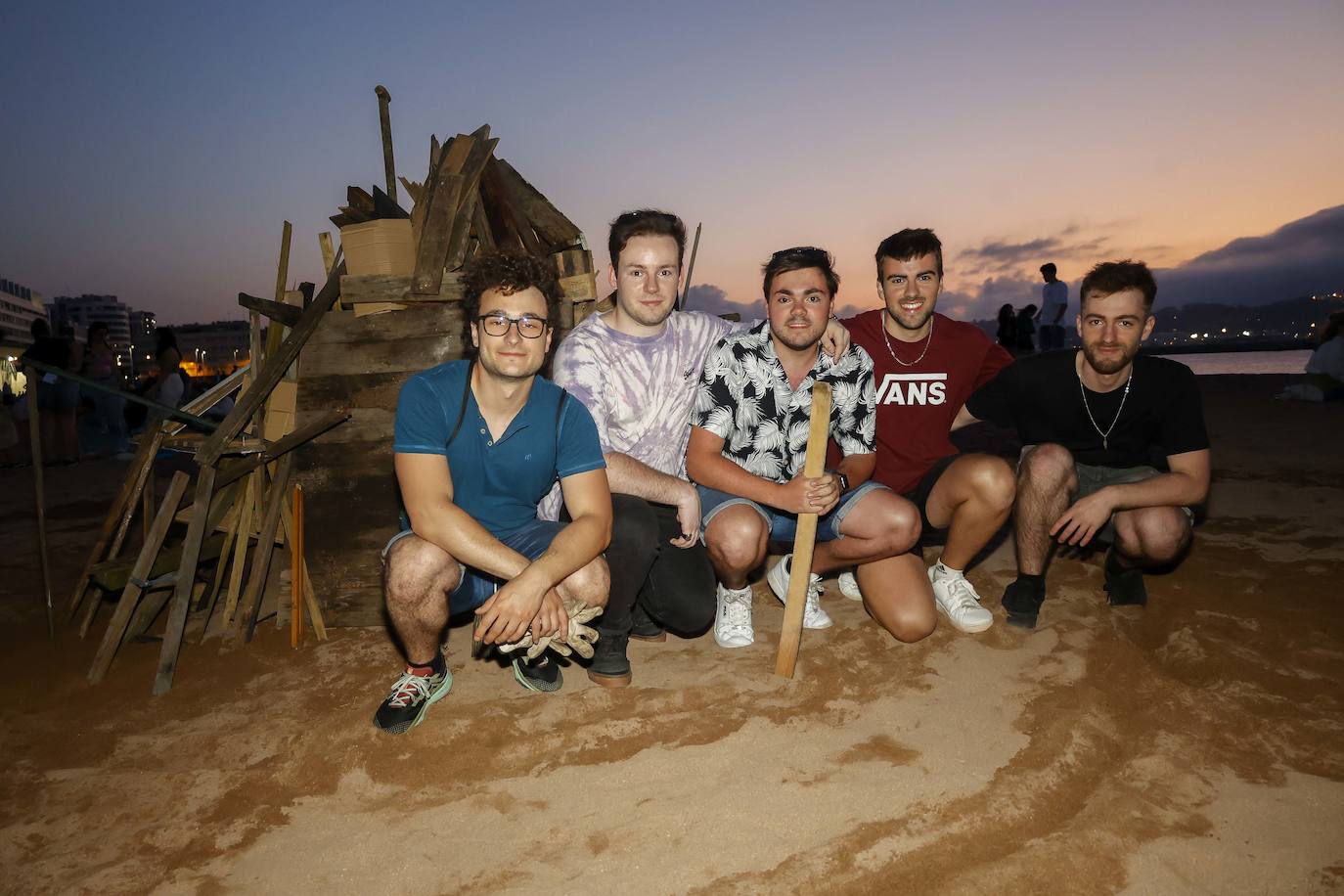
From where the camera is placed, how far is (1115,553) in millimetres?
3717

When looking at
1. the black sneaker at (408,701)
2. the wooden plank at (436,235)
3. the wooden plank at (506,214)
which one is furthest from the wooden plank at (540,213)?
the black sneaker at (408,701)

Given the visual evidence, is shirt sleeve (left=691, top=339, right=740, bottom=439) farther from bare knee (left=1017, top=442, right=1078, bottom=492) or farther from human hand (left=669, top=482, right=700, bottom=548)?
bare knee (left=1017, top=442, right=1078, bottom=492)

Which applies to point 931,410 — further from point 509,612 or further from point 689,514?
point 509,612

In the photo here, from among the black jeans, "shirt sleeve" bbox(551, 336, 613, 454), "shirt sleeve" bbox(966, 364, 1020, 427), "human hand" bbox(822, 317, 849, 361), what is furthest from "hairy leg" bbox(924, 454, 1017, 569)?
"shirt sleeve" bbox(551, 336, 613, 454)

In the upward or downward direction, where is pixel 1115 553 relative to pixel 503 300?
downward

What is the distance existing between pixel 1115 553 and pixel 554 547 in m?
2.91

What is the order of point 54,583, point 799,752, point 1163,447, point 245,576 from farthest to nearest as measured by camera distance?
point 54,583 → point 245,576 → point 1163,447 → point 799,752

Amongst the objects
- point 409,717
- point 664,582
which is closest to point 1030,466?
point 664,582

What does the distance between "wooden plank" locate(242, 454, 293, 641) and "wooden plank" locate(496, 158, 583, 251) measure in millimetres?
1941

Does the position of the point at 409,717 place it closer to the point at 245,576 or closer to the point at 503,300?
the point at 503,300

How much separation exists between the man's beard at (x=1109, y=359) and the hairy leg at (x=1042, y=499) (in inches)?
16.8

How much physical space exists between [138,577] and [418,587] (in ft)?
5.86

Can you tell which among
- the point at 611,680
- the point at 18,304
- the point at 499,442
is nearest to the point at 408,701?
the point at 611,680

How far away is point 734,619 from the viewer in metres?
3.49
